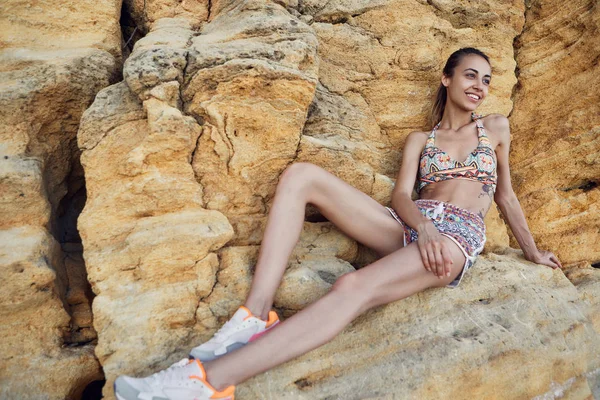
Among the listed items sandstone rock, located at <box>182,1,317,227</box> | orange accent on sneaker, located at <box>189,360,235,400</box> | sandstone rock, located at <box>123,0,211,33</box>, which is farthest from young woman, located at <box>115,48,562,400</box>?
sandstone rock, located at <box>123,0,211,33</box>

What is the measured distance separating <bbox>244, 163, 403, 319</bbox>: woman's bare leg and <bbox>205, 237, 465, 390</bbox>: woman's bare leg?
0.82ft

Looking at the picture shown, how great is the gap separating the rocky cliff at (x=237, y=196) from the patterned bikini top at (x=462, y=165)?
0.30 meters

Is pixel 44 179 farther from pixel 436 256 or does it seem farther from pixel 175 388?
pixel 436 256

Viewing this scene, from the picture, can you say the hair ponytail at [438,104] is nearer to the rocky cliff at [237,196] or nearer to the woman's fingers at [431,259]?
the rocky cliff at [237,196]

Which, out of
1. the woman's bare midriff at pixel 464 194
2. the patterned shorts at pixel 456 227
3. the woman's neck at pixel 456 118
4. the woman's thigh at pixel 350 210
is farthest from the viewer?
the woman's neck at pixel 456 118

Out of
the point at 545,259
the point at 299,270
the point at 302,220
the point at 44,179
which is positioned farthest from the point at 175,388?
the point at 545,259

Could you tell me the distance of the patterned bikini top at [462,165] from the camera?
2789mm

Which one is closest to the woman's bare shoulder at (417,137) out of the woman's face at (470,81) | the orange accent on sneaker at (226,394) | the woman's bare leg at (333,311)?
the woman's face at (470,81)

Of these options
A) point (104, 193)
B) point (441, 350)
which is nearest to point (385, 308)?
point (441, 350)

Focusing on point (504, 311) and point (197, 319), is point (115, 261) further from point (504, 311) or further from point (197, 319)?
point (504, 311)

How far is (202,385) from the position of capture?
5.77 ft

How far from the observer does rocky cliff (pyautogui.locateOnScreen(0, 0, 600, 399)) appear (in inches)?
83.8

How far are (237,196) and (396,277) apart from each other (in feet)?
3.68

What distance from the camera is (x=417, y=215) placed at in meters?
2.43
